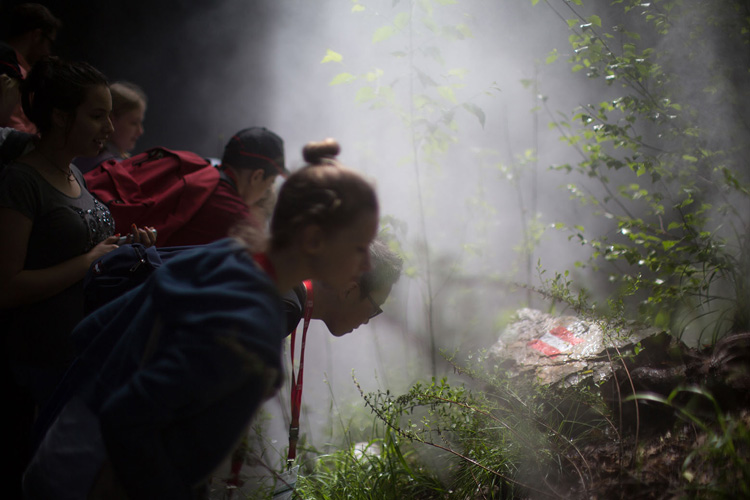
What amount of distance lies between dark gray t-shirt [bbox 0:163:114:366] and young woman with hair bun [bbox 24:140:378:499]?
0.59m

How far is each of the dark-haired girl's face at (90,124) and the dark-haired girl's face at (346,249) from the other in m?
1.05

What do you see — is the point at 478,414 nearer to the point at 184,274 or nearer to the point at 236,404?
the point at 236,404

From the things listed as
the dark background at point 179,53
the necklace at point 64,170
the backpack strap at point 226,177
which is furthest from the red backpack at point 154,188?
the dark background at point 179,53

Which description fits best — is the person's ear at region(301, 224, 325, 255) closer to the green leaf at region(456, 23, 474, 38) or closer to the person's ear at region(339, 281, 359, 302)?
the person's ear at region(339, 281, 359, 302)

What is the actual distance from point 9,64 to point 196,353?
1479 millimetres

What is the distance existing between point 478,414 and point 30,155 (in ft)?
5.57

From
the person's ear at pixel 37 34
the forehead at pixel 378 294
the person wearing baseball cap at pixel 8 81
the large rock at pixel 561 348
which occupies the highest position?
the person's ear at pixel 37 34

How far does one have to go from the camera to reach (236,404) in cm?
85

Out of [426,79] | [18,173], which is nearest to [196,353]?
[18,173]

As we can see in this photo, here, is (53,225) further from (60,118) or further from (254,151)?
(254,151)

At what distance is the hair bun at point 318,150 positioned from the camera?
0.97m

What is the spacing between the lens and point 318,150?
970 mm

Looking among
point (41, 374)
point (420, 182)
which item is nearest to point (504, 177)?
point (420, 182)

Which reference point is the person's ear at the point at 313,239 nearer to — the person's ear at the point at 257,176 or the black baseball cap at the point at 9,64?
the person's ear at the point at 257,176
